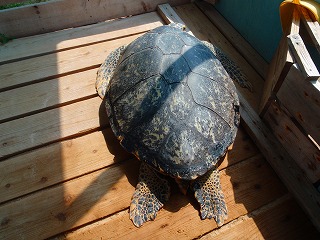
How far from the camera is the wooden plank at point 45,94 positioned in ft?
7.79

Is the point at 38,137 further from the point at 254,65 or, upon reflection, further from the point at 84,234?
the point at 254,65

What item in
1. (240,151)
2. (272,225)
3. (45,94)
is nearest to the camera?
(272,225)

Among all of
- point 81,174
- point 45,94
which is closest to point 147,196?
point 81,174

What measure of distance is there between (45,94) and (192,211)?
1.67 meters

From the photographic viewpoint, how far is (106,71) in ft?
8.36

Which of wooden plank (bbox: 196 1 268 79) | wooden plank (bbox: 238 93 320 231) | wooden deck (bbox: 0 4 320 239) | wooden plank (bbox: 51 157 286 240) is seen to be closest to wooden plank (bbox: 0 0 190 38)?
wooden deck (bbox: 0 4 320 239)

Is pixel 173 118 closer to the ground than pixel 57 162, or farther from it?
farther from it

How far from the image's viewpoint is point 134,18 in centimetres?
322

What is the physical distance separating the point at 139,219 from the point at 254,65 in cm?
188

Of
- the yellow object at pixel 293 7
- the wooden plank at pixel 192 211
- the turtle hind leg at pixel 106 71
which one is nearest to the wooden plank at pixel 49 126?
the turtle hind leg at pixel 106 71

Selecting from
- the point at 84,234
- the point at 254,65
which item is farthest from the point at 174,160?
the point at 254,65

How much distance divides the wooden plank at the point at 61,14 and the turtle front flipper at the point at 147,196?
2009 millimetres

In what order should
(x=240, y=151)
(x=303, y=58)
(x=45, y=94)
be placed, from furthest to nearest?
(x=45, y=94), (x=240, y=151), (x=303, y=58)

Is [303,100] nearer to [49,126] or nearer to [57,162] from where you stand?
[57,162]
